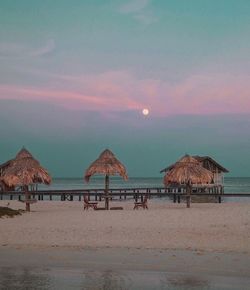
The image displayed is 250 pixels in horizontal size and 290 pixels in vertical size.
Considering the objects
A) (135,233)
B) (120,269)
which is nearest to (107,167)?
(135,233)

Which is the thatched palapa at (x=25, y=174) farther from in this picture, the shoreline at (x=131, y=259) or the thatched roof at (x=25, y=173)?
the shoreline at (x=131, y=259)

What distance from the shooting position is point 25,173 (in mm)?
23984

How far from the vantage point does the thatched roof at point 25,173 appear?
78.4ft

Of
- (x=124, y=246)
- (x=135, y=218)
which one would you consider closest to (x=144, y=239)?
(x=124, y=246)

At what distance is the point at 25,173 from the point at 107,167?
4242mm

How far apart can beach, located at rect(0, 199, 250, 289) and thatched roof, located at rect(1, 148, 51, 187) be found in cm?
678

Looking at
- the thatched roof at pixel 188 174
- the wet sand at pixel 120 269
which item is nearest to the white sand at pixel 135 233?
the wet sand at pixel 120 269

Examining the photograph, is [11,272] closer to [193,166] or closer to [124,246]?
[124,246]

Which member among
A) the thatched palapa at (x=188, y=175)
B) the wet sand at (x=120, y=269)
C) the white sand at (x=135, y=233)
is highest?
the thatched palapa at (x=188, y=175)

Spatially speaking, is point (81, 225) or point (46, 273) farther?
point (81, 225)

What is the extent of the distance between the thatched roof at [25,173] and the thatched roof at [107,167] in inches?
90.9

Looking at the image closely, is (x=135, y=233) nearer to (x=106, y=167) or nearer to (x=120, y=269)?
(x=120, y=269)

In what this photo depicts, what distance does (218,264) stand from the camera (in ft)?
30.3

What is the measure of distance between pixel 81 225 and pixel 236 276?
865cm
